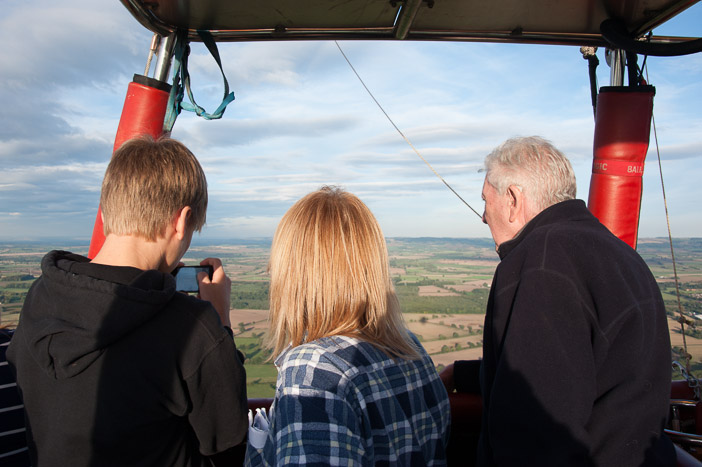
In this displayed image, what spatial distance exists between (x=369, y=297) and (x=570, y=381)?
0.72 metres

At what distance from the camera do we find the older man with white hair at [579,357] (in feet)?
A: 4.90

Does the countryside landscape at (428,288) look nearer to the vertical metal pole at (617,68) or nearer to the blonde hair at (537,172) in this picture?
the blonde hair at (537,172)

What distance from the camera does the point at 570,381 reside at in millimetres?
1479

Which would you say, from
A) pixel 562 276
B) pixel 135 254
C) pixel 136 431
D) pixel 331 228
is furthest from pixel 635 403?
pixel 135 254

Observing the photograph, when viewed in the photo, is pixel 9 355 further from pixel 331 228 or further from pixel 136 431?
pixel 331 228

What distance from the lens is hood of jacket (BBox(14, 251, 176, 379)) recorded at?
1158mm

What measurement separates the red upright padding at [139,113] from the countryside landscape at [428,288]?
0.17 metres

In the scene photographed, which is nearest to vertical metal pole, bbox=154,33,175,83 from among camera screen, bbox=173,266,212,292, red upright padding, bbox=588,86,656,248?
camera screen, bbox=173,266,212,292

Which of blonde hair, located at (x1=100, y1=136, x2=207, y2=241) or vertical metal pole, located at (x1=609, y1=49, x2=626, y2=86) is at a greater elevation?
vertical metal pole, located at (x1=609, y1=49, x2=626, y2=86)

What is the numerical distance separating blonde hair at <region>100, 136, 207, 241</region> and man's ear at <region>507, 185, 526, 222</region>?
4.50 ft

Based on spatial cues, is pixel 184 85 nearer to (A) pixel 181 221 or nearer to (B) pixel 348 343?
(A) pixel 181 221

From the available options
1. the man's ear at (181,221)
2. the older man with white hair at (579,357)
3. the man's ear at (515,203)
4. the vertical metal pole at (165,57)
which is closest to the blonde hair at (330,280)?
the man's ear at (181,221)

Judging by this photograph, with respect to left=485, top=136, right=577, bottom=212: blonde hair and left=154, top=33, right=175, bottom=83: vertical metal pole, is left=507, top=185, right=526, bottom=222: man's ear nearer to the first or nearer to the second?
left=485, top=136, right=577, bottom=212: blonde hair

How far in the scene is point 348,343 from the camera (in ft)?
4.28
